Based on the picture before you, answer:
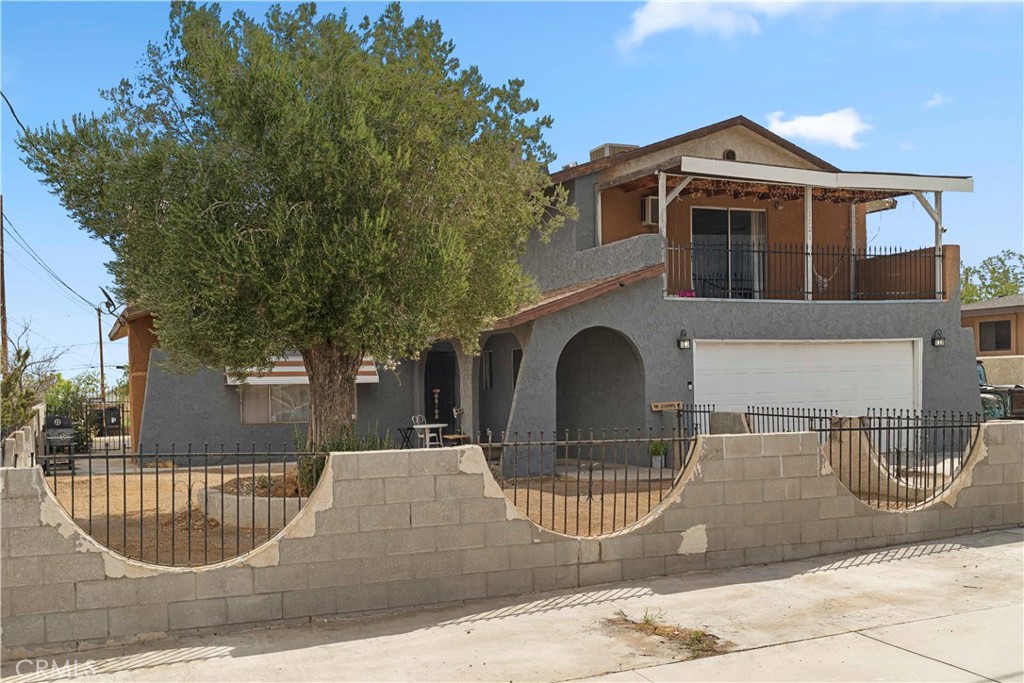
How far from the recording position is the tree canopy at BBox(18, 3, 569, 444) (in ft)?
28.5

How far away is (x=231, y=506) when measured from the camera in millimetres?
9781

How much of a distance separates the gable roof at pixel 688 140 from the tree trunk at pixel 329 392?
26.7 feet

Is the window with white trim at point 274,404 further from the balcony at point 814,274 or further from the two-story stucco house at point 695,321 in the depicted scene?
the balcony at point 814,274

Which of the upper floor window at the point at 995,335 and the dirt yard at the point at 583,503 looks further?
the upper floor window at the point at 995,335

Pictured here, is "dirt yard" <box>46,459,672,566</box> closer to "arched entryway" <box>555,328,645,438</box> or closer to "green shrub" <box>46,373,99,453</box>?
"arched entryway" <box>555,328,645,438</box>

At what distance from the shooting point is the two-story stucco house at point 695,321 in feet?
53.5

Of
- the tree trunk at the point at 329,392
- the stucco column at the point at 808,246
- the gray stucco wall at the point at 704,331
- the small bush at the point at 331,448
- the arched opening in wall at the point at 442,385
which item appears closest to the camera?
the small bush at the point at 331,448

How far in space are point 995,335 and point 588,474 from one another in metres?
25.8

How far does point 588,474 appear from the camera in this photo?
1404cm

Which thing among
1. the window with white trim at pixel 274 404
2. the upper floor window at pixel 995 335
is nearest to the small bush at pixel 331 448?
the window with white trim at pixel 274 404

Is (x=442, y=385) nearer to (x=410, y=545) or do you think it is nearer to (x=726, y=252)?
(x=726, y=252)

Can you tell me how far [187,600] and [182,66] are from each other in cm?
635

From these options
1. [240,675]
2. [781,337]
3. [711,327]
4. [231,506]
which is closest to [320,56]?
[231,506]

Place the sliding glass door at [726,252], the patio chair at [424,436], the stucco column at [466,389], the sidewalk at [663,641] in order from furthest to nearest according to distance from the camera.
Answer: the sliding glass door at [726,252] < the patio chair at [424,436] < the stucco column at [466,389] < the sidewalk at [663,641]
